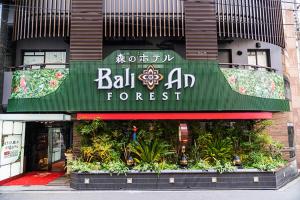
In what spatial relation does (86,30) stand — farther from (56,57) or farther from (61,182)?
(61,182)

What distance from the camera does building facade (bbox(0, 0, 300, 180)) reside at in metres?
13.1

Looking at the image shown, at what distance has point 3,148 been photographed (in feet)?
45.0

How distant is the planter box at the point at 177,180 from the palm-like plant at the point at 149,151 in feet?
2.38

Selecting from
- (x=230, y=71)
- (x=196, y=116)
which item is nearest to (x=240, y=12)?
(x=230, y=71)

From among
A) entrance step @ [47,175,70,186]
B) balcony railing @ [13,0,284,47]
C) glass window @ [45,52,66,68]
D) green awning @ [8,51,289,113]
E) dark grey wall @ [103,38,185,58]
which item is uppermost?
balcony railing @ [13,0,284,47]

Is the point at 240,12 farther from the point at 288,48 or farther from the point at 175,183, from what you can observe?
the point at 175,183

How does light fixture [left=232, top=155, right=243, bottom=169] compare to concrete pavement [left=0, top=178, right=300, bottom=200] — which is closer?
concrete pavement [left=0, top=178, right=300, bottom=200]

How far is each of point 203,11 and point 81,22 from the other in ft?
19.2

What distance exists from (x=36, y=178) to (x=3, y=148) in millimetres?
2241

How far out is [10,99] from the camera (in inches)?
535

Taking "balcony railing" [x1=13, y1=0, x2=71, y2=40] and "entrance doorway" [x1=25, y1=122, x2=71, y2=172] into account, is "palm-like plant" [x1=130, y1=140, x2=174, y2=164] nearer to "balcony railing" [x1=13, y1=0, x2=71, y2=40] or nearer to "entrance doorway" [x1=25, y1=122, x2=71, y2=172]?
"entrance doorway" [x1=25, y1=122, x2=71, y2=172]

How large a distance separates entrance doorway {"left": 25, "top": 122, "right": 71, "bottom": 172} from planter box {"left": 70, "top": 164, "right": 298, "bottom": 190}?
16.5 ft

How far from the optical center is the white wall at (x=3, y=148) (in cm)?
1359

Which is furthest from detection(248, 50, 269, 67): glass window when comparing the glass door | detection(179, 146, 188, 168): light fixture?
the glass door
